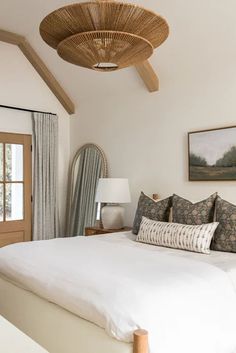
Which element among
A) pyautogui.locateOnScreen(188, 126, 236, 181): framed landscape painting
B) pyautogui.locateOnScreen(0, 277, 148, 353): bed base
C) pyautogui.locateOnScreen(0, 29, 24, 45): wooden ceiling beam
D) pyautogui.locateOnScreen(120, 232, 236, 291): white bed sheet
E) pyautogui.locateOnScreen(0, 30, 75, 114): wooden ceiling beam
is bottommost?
pyautogui.locateOnScreen(0, 277, 148, 353): bed base

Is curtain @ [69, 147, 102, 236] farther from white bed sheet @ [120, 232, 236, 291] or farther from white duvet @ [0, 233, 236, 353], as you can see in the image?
Answer: white duvet @ [0, 233, 236, 353]

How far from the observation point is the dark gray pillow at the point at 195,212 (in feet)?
9.40

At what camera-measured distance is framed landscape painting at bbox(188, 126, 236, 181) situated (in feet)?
10.4

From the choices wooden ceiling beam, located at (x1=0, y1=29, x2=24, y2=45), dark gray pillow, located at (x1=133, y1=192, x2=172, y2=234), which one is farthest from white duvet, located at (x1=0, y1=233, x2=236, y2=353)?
wooden ceiling beam, located at (x1=0, y1=29, x2=24, y2=45)

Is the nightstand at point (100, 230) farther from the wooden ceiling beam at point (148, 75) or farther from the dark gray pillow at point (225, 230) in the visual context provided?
the wooden ceiling beam at point (148, 75)

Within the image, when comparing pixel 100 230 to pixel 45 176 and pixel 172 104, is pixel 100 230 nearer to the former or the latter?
pixel 45 176

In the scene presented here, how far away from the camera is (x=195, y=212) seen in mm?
2920

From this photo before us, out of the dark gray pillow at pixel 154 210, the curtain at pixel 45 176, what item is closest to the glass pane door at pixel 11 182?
the curtain at pixel 45 176

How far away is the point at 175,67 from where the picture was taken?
360 centimetres

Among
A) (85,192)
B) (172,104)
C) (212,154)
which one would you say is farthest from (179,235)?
(85,192)

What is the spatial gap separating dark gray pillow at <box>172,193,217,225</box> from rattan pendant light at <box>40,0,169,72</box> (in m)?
1.38

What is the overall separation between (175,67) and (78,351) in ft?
9.43

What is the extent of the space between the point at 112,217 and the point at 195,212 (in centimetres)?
129

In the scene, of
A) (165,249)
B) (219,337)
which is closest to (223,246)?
(165,249)
